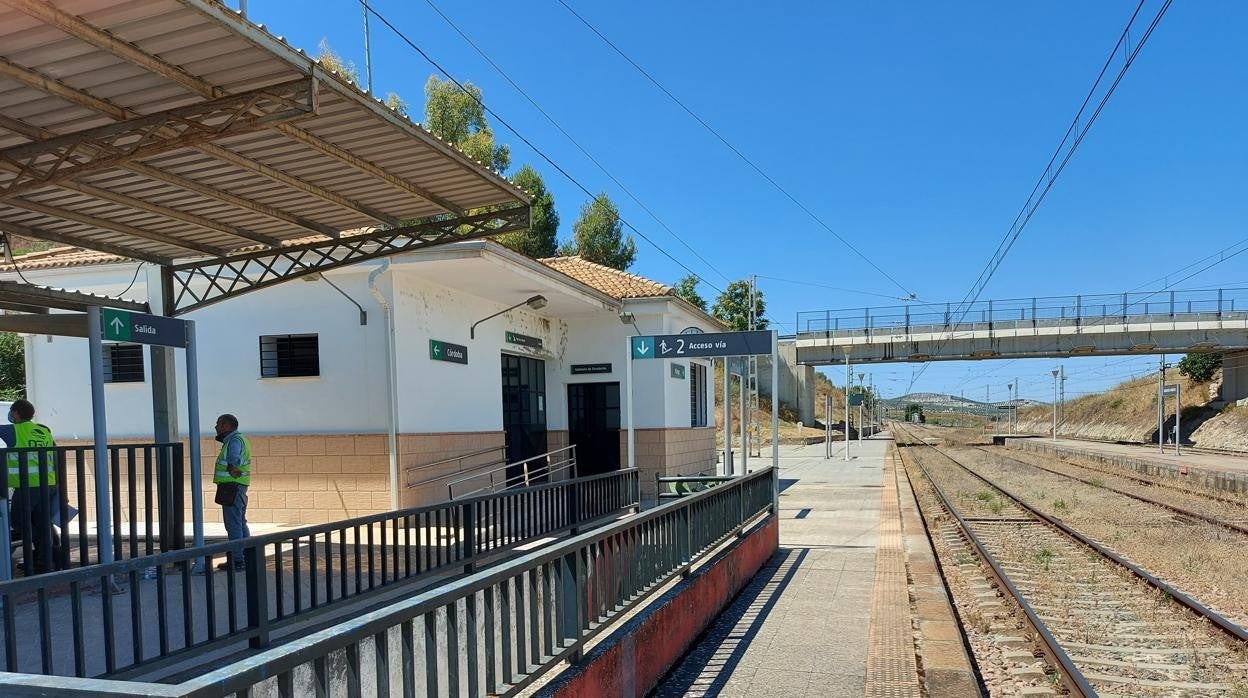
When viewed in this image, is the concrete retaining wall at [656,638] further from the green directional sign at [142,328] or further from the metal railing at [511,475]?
the metal railing at [511,475]

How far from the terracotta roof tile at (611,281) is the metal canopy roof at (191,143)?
863 cm

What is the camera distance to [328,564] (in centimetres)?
593

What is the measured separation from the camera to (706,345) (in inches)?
464

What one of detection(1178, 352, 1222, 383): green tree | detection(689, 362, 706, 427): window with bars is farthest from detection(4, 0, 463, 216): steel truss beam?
detection(1178, 352, 1222, 383): green tree

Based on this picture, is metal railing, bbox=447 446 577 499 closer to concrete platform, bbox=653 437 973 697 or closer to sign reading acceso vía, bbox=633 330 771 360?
sign reading acceso vía, bbox=633 330 771 360

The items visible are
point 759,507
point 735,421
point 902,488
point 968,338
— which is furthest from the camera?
point 735,421

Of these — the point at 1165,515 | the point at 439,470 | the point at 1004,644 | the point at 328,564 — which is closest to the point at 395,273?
the point at 439,470

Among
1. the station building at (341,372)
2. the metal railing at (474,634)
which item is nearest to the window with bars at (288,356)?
the station building at (341,372)

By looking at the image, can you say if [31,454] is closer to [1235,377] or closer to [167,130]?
[167,130]

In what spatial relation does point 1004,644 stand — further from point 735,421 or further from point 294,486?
point 735,421

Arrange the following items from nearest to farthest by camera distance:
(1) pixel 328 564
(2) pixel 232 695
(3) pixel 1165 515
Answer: (2) pixel 232 695 → (1) pixel 328 564 → (3) pixel 1165 515

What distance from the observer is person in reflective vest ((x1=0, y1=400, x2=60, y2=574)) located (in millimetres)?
6695

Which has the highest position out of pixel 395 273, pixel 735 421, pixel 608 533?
pixel 395 273

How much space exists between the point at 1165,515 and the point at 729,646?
13.0 metres
